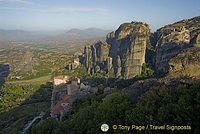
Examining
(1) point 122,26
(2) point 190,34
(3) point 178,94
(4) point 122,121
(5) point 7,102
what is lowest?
(5) point 7,102

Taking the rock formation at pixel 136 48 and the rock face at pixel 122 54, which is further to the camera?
the rock face at pixel 122 54

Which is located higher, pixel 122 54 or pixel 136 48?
pixel 136 48

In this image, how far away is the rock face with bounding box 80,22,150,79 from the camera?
55219mm

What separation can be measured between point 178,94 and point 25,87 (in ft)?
198

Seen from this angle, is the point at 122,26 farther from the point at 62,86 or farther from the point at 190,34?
the point at 62,86

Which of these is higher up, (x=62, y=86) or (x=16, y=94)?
(x=62, y=86)

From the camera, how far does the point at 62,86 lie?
27.2m

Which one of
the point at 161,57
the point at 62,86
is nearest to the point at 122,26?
the point at 161,57

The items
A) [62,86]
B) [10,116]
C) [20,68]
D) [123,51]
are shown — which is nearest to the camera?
[62,86]

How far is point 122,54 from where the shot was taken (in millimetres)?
60906

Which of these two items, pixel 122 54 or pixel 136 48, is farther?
pixel 122 54

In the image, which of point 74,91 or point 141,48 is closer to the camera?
point 74,91

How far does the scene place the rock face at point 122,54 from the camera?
2174 inches

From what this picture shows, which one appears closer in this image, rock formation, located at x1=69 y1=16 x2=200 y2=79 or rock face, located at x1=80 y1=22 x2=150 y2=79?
rock formation, located at x1=69 y1=16 x2=200 y2=79
